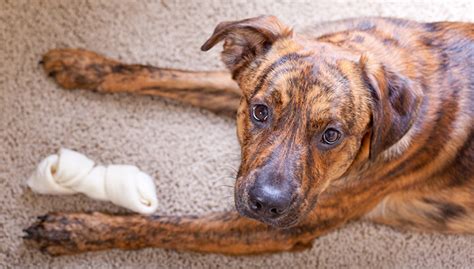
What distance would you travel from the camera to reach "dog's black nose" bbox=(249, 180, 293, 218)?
2082 mm

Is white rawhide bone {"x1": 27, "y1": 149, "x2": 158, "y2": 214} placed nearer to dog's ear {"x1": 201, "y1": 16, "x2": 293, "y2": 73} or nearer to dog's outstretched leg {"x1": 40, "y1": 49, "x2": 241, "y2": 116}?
dog's outstretched leg {"x1": 40, "y1": 49, "x2": 241, "y2": 116}

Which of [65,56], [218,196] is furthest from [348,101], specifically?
[65,56]

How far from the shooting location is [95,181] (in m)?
2.69

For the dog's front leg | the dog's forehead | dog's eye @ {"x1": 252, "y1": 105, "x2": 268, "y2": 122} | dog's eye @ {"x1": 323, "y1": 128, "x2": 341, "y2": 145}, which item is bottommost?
the dog's front leg

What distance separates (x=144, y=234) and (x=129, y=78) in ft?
2.43

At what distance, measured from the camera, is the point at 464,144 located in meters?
2.44

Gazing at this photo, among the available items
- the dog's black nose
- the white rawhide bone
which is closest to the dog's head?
the dog's black nose

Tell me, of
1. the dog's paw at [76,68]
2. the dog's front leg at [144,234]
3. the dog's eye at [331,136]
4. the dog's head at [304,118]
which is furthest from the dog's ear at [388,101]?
the dog's paw at [76,68]

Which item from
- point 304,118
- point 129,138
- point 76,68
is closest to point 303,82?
point 304,118

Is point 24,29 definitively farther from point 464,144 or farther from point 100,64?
point 464,144

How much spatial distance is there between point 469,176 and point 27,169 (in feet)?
6.14

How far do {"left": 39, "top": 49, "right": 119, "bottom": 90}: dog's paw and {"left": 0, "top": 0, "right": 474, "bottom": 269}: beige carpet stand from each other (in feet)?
0.18

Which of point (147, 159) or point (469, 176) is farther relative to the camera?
point (147, 159)

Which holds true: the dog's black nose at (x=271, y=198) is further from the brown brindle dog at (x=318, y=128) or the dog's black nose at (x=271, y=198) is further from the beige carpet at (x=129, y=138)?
the beige carpet at (x=129, y=138)
